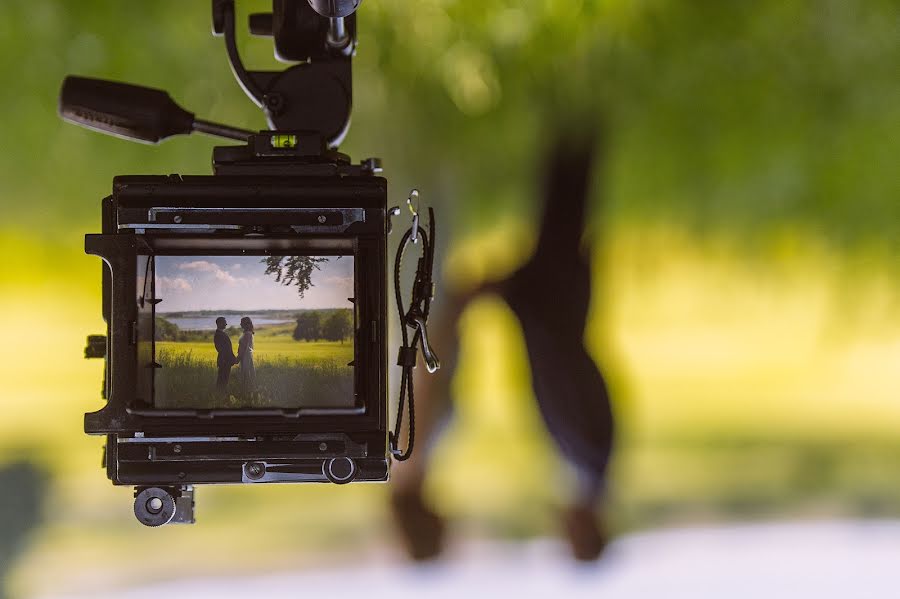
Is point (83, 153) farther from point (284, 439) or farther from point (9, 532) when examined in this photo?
point (284, 439)

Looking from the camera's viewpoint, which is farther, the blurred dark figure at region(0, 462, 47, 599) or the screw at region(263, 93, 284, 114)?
the blurred dark figure at region(0, 462, 47, 599)

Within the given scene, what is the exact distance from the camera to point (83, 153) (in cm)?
225

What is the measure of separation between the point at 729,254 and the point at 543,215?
1.93ft

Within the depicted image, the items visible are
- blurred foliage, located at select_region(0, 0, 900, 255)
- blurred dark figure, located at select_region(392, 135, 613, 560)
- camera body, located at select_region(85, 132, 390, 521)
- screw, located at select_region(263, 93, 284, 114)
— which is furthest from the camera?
blurred dark figure, located at select_region(392, 135, 613, 560)

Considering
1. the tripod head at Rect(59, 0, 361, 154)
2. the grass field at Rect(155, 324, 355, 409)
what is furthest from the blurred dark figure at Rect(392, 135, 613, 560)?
the grass field at Rect(155, 324, 355, 409)

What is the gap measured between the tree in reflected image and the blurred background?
1307 mm

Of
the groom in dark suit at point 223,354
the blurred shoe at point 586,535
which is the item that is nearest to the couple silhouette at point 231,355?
the groom in dark suit at point 223,354

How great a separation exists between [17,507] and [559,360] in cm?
147

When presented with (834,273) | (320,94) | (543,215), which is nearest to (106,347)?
(320,94)

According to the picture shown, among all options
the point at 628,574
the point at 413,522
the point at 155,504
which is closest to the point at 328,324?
the point at 155,504

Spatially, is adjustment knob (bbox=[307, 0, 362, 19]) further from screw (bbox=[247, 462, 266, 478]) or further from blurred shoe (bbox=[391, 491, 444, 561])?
blurred shoe (bbox=[391, 491, 444, 561])

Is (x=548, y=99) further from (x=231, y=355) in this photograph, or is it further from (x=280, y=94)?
(x=231, y=355)

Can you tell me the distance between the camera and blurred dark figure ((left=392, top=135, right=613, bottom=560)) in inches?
88.1

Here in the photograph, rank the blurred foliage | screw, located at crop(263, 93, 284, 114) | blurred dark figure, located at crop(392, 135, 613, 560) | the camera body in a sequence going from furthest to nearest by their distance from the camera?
blurred dark figure, located at crop(392, 135, 613, 560), the blurred foliage, screw, located at crop(263, 93, 284, 114), the camera body
